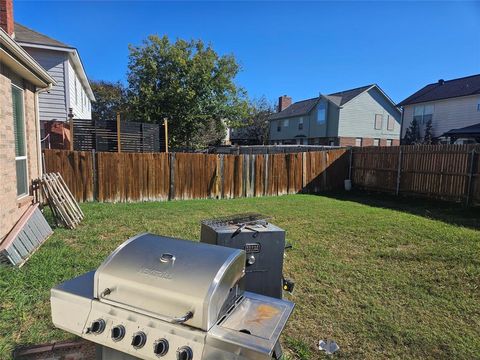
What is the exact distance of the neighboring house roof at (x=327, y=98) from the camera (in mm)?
30406

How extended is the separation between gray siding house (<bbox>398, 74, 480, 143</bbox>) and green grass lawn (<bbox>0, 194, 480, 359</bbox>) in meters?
A: 15.9

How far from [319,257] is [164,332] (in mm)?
4173

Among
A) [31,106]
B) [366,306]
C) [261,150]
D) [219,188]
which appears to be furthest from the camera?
[261,150]

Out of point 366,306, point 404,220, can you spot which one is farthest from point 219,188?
point 366,306

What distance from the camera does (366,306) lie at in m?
3.78

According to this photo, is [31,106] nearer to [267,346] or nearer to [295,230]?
[295,230]

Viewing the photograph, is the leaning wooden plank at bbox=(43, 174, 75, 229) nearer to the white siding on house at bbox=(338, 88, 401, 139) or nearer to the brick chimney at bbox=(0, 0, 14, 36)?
the brick chimney at bbox=(0, 0, 14, 36)

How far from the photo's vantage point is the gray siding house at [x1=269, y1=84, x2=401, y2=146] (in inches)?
1187

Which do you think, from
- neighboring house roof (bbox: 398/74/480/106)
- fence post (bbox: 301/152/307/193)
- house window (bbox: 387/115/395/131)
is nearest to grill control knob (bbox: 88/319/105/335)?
fence post (bbox: 301/152/307/193)

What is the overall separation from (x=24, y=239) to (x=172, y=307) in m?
4.34

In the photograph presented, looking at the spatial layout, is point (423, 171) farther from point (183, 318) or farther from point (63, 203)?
point (183, 318)

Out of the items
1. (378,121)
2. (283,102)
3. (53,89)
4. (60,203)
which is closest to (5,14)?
(60,203)

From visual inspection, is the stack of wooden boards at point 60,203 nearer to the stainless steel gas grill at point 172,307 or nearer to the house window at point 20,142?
the house window at point 20,142

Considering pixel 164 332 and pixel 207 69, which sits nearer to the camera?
pixel 164 332
